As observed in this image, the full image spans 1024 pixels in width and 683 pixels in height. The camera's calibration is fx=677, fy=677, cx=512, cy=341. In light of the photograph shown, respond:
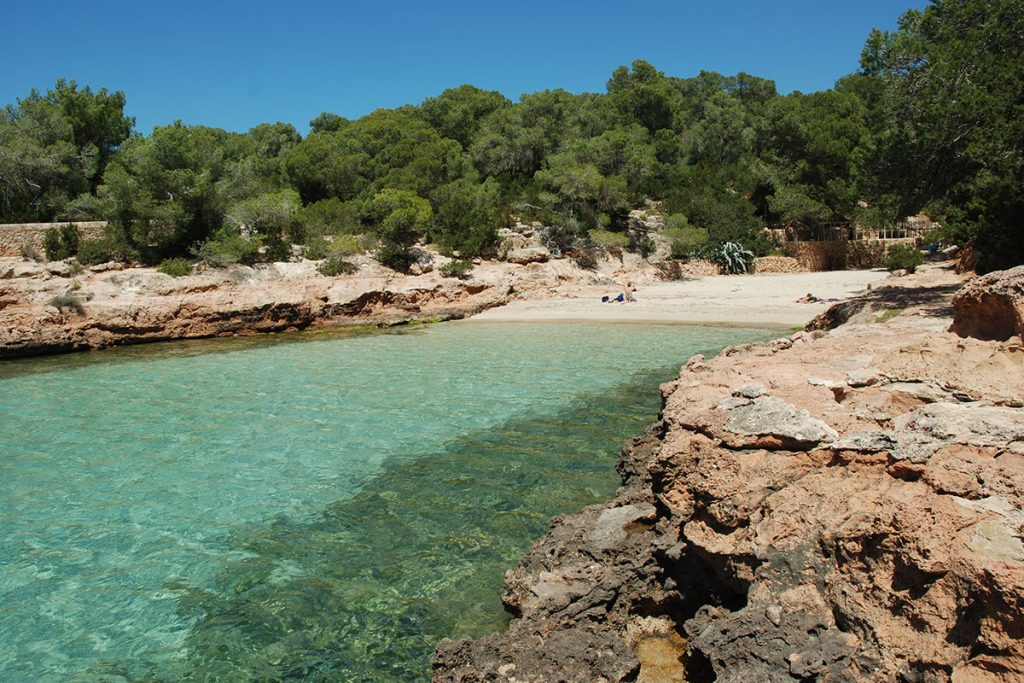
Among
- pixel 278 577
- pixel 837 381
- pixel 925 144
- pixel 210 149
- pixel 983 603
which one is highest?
pixel 210 149

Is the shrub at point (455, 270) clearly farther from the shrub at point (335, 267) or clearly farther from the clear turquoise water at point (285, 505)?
the clear turquoise water at point (285, 505)

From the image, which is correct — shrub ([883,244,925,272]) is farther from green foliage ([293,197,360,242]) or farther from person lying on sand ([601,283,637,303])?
green foliage ([293,197,360,242])

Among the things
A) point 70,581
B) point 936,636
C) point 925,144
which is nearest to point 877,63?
point 925,144

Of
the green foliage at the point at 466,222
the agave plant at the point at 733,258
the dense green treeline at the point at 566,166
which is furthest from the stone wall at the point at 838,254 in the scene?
the green foliage at the point at 466,222

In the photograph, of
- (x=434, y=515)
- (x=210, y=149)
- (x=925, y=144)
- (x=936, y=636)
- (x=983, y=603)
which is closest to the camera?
(x=983, y=603)

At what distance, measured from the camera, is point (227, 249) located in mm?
24484

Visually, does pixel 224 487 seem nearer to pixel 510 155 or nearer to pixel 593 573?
pixel 593 573

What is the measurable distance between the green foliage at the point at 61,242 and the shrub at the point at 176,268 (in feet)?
12.7

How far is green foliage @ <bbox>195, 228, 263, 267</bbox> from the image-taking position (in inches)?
954

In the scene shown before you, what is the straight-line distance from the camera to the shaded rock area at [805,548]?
3078 millimetres

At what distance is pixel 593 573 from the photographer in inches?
186

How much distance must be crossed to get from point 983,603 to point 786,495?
1.28m

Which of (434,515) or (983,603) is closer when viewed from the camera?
(983,603)

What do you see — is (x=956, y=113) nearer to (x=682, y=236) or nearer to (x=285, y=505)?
(x=285, y=505)
